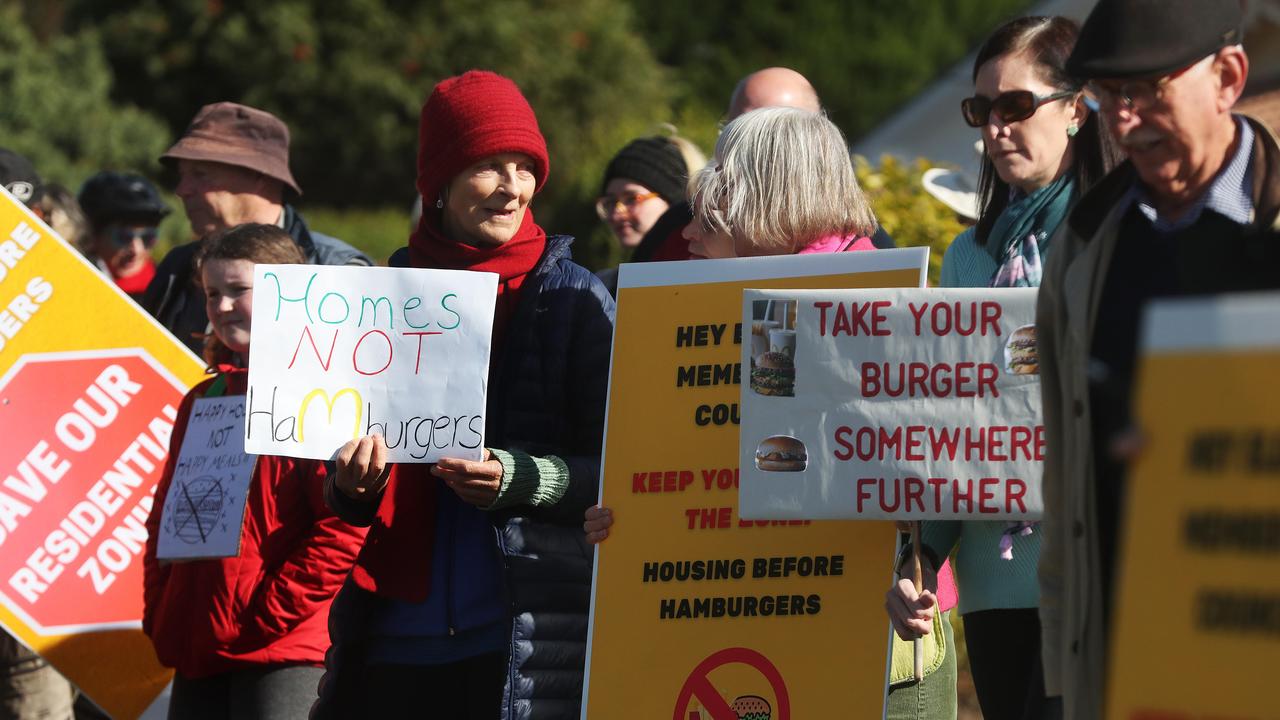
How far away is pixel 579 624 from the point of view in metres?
4.01

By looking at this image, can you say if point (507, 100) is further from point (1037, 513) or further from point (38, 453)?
point (38, 453)

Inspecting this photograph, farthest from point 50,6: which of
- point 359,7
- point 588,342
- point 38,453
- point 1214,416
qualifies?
point 1214,416

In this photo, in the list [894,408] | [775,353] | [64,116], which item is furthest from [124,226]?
[64,116]

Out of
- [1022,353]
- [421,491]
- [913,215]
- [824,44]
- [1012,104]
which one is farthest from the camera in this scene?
[824,44]

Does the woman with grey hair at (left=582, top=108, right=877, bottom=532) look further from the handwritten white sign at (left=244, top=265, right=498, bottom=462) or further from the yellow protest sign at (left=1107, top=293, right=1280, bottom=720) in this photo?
the yellow protest sign at (left=1107, top=293, right=1280, bottom=720)

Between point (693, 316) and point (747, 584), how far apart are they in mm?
631

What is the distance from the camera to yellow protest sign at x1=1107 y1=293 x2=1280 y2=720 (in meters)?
1.99

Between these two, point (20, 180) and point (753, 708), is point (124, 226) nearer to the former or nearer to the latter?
point (20, 180)

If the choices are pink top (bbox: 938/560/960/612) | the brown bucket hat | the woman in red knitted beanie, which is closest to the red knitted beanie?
the woman in red knitted beanie

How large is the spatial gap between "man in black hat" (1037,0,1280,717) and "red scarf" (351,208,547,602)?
1.55m

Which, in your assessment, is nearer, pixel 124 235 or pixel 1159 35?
pixel 1159 35

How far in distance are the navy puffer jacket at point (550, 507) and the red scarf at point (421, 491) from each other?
0.04 metres

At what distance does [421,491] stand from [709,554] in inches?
27.8

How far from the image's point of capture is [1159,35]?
2.66m
